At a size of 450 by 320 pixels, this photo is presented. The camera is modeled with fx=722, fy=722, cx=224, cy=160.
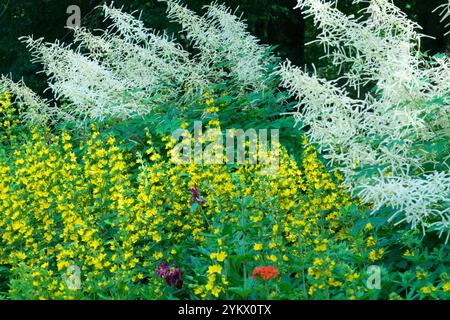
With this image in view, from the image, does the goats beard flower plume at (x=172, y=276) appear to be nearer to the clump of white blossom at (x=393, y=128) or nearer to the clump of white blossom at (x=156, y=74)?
the clump of white blossom at (x=393, y=128)

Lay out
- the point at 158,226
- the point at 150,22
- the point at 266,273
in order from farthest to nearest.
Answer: the point at 150,22, the point at 158,226, the point at 266,273

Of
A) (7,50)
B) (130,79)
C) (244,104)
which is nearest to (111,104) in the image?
(130,79)

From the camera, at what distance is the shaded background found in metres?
10.6

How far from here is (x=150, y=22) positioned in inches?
419

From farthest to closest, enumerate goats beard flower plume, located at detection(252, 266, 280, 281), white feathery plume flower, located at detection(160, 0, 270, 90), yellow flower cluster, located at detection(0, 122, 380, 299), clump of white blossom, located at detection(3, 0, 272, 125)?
white feathery plume flower, located at detection(160, 0, 270, 90) → clump of white blossom, located at detection(3, 0, 272, 125) → yellow flower cluster, located at detection(0, 122, 380, 299) → goats beard flower plume, located at detection(252, 266, 280, 281)

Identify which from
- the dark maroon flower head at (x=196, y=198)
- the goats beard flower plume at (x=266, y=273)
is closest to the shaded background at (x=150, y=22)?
the dark maroon flower head at (x=196, y=198)

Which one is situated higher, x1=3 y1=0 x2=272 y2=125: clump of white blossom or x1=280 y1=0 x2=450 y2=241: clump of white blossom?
x1=3 y1=0 x2=272 y2=125: clump of white blossom

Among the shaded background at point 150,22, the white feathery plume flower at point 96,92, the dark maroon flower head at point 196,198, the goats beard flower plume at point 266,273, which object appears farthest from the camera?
the shaded background at point 150,22

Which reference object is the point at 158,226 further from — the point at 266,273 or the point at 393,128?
the point at 393,128

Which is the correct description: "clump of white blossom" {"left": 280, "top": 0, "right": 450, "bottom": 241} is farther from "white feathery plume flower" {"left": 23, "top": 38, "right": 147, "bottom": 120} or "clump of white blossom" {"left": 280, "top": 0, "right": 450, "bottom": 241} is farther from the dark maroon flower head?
"white feathery plume flower" {"left": 23, "top": 38, "right": 147, "bottom": 120}

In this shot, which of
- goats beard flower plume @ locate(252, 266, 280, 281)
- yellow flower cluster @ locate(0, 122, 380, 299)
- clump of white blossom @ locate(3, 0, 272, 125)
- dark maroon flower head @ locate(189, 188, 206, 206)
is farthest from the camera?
clump of white blossom @ locate(3, 0, 272, 125)

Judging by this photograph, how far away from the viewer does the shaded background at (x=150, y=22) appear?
1062 cm

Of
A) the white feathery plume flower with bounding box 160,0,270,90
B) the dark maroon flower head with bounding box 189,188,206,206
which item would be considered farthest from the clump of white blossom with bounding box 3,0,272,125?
the dark maroon flower head with bounding box 189,188,206,206

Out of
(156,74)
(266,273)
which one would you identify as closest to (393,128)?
(266,273)
